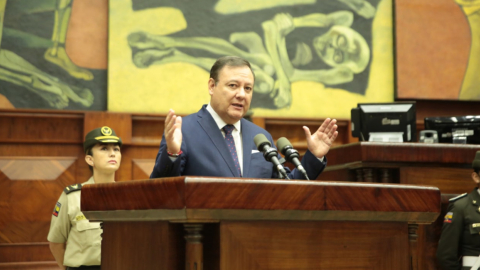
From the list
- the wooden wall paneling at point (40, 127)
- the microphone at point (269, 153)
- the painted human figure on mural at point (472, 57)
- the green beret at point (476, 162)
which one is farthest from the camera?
the painted human figure on mural at point (472, 57)

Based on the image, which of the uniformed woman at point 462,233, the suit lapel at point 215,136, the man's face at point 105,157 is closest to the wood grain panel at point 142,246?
the suit lapel at point 215,136

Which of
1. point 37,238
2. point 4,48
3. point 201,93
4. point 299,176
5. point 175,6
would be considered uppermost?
point 175,6

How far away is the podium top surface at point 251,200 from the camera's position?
1522 millimetres

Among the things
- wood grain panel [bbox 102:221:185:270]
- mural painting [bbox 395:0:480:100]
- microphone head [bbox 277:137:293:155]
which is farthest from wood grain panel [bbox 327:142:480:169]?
mural painting [bbox 395:0:480:100]

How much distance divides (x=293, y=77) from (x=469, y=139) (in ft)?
6.80

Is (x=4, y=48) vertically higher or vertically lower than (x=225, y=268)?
higher

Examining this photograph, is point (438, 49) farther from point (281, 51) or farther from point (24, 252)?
point (24, 252)

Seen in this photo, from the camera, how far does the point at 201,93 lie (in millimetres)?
5520

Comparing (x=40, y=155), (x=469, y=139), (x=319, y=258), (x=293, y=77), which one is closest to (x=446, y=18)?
(x=293, y=77)

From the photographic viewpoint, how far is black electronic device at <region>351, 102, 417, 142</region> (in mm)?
4125

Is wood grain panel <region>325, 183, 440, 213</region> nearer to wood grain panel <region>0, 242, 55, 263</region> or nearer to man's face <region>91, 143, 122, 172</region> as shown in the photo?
man's face <region>91, 143, 122, 172</region>

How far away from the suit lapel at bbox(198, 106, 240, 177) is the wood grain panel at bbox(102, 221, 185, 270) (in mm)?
673

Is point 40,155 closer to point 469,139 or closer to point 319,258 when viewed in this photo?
point 469,139

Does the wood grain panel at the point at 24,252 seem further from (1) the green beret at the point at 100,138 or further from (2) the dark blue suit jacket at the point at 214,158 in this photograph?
(2) the dark blue suit jacket at the point at 214,158
